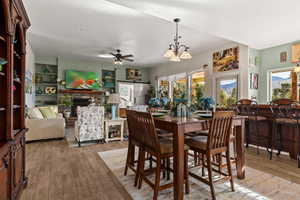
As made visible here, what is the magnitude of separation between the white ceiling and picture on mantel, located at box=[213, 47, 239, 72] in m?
0.36

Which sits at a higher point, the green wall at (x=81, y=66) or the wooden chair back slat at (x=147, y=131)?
the green wall at (x=81, y=66)

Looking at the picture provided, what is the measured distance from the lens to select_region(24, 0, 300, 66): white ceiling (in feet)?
8.61

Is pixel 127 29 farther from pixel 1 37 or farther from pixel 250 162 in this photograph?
pixel 250 162

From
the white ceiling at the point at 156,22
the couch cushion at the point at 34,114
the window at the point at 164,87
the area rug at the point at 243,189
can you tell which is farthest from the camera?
the window at the point at 164,87

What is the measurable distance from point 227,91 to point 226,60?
3.16ft

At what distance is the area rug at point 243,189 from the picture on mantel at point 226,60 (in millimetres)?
3323

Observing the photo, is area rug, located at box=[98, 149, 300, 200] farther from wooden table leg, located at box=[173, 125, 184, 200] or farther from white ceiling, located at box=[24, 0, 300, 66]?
white ceiling, located at box=[24, 0, 300, 66]

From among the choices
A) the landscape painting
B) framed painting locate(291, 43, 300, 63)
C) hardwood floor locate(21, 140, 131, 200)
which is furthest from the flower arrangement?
the landscape painting

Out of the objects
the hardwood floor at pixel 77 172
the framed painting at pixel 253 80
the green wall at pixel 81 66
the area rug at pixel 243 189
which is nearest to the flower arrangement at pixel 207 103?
the area rug at pixel 243 189

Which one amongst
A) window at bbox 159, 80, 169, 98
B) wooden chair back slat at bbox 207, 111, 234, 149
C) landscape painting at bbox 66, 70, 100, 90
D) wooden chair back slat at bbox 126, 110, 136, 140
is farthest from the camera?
window at bbox 159, 80, 169, 98

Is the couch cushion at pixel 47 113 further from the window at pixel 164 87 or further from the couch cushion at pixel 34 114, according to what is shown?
the window at pixel 164 87

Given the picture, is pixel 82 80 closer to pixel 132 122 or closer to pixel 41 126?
pixel 41 126

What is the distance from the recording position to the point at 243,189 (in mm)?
2059

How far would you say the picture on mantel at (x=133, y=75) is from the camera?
8.73 m
